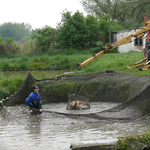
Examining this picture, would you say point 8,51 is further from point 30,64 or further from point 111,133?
point 111,133

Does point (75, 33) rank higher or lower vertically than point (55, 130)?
higher

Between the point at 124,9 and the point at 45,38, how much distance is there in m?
15.9

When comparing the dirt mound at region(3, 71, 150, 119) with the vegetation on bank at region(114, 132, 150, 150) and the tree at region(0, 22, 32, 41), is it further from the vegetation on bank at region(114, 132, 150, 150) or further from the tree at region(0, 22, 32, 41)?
the tree at region(0, 22, 32, 41)

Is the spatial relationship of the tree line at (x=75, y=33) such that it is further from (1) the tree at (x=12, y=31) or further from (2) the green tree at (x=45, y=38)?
(1) the tree at (x=12, y=31)

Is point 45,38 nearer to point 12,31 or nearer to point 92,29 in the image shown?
point 92,29

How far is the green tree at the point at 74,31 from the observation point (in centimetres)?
3256

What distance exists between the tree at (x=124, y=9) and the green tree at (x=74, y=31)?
437 inches

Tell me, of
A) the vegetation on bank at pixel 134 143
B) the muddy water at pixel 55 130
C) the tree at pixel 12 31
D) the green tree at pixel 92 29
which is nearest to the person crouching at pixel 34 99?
the muddy water at pixel 55 130

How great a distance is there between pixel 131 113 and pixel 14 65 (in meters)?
23.0

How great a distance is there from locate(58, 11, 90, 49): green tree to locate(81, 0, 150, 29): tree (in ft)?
36.4

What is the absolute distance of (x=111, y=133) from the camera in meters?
6.25

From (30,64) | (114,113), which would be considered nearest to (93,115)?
(114,113)

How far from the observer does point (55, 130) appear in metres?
6.82

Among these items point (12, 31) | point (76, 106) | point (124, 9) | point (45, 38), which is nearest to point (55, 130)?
point (76, 106)
